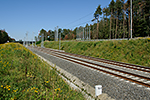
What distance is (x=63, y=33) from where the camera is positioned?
15900 cm

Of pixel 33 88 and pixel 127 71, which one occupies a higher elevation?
pixel 33 88

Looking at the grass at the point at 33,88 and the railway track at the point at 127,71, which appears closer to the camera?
the grass at the point at 33,88

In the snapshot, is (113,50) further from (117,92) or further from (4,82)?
(4,82)

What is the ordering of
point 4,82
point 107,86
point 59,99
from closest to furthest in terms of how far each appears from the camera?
point 59,99 < point 4,82 < point 107,86

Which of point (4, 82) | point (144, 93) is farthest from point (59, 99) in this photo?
point (144, 93)

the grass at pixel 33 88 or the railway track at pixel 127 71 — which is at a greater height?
the grass at pixel 33 88

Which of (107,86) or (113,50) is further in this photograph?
(113,50)

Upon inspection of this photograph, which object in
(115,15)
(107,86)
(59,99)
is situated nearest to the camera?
(59,99)

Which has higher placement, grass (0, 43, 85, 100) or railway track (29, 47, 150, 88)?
grass (0, 43, 85, 100)

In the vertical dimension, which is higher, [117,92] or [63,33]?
[63,33]

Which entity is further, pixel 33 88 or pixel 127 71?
pixel 127 71

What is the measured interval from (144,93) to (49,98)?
425 centimetres

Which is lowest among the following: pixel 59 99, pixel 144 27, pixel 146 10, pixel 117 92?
pixel 117 92

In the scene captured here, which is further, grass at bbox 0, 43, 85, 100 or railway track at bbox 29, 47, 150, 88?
railway track at bbox 29, 47, 150, 88
